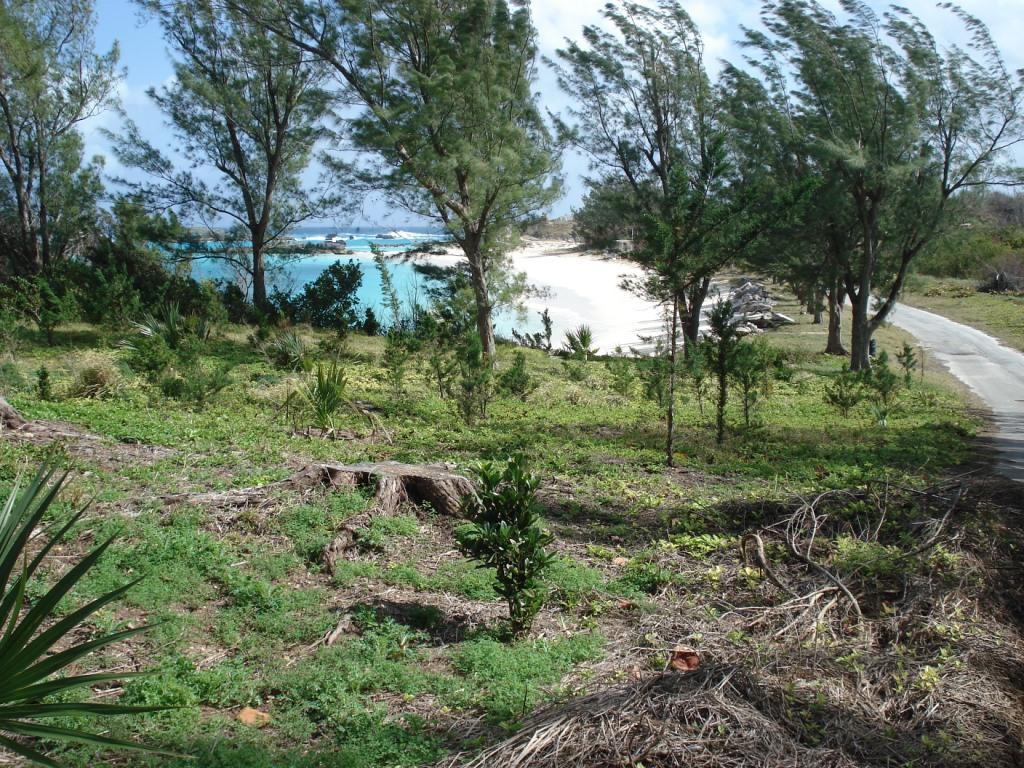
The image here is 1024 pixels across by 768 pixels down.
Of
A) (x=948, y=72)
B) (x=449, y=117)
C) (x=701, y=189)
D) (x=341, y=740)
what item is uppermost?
(x=948, y=72)

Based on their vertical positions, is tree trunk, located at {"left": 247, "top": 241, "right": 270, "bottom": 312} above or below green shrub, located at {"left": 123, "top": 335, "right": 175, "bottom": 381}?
above

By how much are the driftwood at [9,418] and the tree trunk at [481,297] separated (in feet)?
45.0

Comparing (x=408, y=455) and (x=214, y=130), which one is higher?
(x=214, y=130)

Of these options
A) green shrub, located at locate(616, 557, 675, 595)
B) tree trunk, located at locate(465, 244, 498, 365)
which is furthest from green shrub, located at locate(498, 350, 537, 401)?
green shrub, located at locate(616, 557, 675, 595)

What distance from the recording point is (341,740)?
12.3ft

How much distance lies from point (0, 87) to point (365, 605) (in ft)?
69.2

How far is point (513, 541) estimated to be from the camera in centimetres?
493

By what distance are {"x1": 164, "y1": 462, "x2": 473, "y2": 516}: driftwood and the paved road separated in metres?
7.75

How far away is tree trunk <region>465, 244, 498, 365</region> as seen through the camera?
21.2 m

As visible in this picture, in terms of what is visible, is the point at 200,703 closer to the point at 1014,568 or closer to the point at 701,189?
the point at 1014,568

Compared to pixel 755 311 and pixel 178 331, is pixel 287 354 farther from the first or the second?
pixel 755 311

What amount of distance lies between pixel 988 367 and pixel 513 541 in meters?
26.7

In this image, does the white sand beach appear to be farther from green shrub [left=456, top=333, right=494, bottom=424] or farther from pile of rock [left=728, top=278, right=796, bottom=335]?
green shrub [left=456, top=333, right=494, bottom=424]

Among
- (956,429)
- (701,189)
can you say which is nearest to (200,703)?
(701,189)
